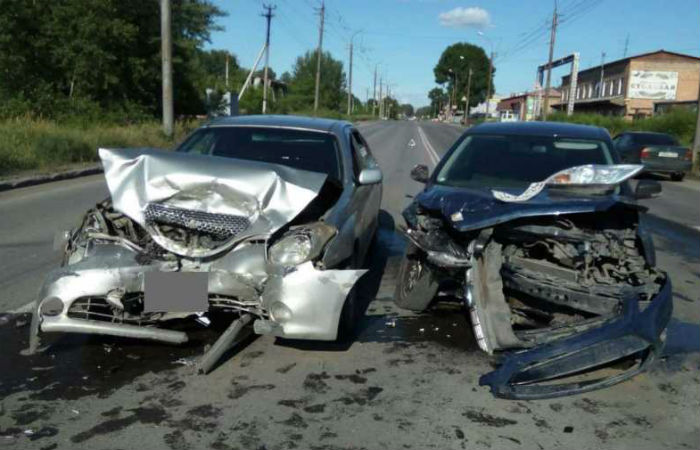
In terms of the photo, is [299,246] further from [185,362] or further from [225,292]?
[185,362]

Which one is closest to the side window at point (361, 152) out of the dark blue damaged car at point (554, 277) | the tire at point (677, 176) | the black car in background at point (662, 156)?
the dark blue damaged car at point (554, 277)

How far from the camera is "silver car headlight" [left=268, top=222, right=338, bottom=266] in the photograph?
3.95 m

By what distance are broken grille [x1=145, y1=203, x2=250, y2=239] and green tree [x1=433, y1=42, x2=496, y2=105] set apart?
12348cm

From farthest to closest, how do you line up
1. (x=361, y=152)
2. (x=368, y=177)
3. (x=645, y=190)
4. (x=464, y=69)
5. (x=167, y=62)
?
Answer: 1. (x=464, y=69)
2. (x=167, y=62)
3. (x=361, y=152)
4. (x=368, y=177)
5. (x=645, y=190)

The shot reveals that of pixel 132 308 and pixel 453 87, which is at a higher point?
pixel 453 87

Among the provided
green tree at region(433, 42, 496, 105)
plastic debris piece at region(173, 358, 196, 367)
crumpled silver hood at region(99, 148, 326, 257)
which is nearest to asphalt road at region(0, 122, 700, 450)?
plastic debris piece at region(173, 358, 196, 367)

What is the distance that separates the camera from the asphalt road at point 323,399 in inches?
130

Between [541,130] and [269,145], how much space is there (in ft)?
8.69

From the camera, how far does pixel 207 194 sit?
416cm

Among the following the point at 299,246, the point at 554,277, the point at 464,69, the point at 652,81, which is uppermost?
the point at 464,69

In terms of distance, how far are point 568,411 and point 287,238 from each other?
197 centimetres

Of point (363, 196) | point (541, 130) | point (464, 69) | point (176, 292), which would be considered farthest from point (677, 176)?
point (464, 69)

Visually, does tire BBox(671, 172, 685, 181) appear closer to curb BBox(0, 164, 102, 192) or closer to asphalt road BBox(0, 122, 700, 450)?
asphalt road BBox(0, 122, 700, 450)

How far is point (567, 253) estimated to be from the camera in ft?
14.1
